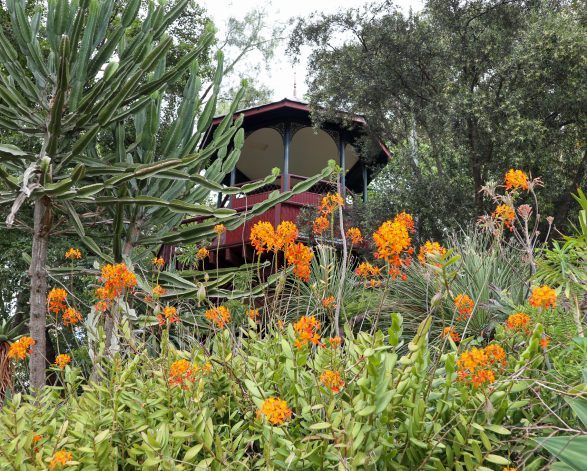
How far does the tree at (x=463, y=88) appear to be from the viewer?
9.35 meters

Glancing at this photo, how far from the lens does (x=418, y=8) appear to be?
1072 centimetres

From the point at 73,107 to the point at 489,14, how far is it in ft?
24.9

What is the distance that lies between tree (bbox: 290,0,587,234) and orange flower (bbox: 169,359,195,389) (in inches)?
321

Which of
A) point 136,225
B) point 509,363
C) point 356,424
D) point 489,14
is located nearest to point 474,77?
point 489,14

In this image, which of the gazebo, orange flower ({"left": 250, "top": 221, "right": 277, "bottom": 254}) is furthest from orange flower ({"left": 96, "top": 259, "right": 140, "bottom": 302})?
the gazebo

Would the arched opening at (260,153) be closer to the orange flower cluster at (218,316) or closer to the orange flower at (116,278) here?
the orange flower at (116,278)

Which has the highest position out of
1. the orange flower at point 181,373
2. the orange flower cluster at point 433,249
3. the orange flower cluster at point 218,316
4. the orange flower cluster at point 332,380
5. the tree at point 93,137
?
the tree at point 93,137

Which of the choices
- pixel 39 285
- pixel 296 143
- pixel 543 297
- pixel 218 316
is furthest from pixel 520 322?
pixel 296 143

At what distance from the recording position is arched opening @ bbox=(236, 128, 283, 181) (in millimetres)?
13539

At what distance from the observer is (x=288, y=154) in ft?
38.9

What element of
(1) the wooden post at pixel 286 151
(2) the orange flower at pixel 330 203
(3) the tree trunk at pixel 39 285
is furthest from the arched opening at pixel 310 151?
(2) the orange flower at pixel 330 203

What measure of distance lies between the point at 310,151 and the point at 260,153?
1.23 metres

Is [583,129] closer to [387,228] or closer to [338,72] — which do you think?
[338,72]

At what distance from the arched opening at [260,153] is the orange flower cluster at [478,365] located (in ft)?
37.7
